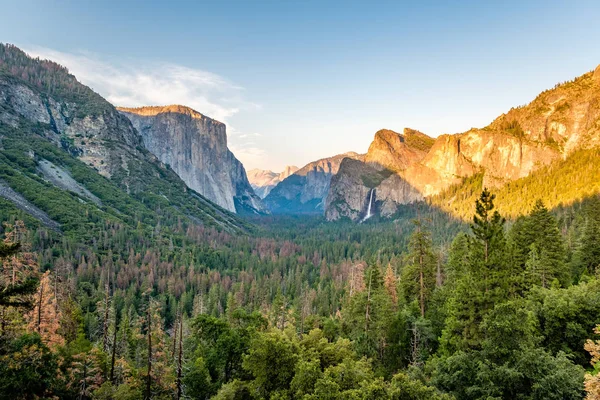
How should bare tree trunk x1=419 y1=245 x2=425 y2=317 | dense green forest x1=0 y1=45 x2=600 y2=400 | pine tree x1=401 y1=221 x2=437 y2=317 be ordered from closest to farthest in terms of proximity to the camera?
dense green forest x1=0 y1=45 x2=600 y2=400, bare tree trunk x1=419 y1=245 x2=425 y2=317, pine tree x1=401 y1=221 x2=437 y2=317

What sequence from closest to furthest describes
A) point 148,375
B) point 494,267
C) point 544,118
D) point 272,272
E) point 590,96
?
point 494,267 → point 148,375 → point 272,272 → point 590,96 → point 544,118

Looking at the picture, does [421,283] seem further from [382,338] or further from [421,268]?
[382,338]

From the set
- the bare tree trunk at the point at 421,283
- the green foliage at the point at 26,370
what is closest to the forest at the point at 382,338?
the green foliage at the point at 26,370

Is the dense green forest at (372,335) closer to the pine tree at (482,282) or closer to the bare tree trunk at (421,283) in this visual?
the pine tree at (482,282)

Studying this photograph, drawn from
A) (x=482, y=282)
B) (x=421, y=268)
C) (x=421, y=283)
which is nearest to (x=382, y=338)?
(x=421, y=283)

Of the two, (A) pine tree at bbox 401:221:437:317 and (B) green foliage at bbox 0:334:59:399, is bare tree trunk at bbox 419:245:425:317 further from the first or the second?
(B) green foliage at bbox 0:334:59:399

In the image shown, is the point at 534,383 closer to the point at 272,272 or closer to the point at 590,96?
the point at 272,272

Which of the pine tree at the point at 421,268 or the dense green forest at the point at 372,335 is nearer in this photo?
the dense green forest at the point at 372,335

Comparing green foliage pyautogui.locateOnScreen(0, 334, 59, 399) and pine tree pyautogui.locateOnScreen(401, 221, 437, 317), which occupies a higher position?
pine tree pyautogui.locateOnScreen(401, 221, 437, 317)

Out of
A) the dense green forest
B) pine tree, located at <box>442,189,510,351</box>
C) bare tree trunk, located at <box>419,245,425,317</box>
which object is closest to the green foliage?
the dense green forest

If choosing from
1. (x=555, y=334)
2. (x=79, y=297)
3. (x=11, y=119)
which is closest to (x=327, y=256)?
(x=79, y=297)

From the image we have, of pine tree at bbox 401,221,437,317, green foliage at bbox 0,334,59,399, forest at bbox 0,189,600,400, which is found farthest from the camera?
pine tree at bbox 401,221,437,317
